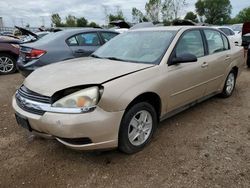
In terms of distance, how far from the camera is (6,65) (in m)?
8.89

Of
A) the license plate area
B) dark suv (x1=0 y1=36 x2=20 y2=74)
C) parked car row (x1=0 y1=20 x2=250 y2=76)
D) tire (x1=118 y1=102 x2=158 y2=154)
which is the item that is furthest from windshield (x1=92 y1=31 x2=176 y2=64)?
dark suv (x1=0 y1=36 x2=20 y2=74)

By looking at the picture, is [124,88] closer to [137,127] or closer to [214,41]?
[137,127]

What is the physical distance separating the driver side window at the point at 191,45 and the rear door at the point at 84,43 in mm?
3078

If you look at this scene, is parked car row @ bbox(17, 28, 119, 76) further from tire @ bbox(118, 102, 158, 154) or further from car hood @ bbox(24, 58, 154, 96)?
tire @ bbox(118, 102, 158, 154)

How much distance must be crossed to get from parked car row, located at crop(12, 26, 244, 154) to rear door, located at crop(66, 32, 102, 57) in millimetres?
2378

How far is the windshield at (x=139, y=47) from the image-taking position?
12.1 feet

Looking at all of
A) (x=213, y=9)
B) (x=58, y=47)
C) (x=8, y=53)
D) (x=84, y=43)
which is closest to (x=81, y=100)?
(x=58, y=47)

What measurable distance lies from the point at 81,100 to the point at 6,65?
7.08 metres

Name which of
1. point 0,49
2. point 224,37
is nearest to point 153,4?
point 0,49

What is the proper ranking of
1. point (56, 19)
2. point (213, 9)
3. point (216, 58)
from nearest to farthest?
point (216, 58) → point (56, 19) → point (213, 9)

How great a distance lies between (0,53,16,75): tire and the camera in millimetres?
8789

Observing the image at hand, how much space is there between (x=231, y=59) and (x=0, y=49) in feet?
22.6

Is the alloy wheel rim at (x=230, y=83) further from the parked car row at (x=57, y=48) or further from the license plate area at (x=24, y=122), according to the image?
the license plate area at (x=24, y=122)

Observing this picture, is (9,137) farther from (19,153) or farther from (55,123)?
(55,123)
